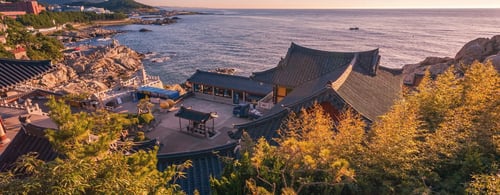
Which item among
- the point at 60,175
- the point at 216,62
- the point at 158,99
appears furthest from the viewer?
the point at 216,62

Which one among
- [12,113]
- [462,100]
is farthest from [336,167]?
[12,113]

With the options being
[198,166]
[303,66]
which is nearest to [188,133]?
[303,66]

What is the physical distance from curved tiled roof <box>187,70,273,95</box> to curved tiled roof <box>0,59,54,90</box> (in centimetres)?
1459

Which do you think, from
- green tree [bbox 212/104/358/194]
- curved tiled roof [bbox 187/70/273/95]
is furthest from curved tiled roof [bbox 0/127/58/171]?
curved tiled roof [bbox 187/70/273/95]

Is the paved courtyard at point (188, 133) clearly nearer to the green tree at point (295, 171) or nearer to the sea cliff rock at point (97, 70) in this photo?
the green tree at point (295, 171)

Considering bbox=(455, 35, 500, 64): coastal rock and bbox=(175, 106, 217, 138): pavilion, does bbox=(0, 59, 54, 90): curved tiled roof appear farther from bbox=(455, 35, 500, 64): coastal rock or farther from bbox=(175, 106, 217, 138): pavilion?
bbox=(455, 35, 500, 64): coastal rock

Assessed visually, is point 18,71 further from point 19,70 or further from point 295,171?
point 295,171

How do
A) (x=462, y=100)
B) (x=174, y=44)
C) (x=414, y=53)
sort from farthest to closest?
(x=174, y=44) → (x=414, y=53) → (x=462, y=100)

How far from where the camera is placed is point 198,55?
6712cm

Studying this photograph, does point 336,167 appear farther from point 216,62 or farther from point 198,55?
point 198,55

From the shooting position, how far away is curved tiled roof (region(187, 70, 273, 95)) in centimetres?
2520

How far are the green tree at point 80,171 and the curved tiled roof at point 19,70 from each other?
879 cm

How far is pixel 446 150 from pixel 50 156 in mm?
11323

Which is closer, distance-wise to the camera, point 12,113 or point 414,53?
point 12,113
